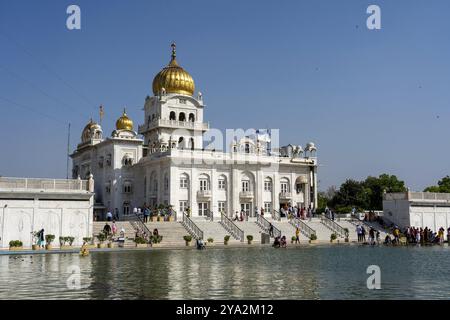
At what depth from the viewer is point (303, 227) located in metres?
47.4

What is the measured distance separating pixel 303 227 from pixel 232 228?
6.61 m

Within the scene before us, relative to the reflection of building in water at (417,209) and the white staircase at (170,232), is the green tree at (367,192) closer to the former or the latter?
the reflection of building in water at (417,209)

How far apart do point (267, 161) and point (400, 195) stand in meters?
13.6

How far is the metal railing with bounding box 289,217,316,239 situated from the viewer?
152 feet

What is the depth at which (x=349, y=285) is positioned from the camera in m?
14.9

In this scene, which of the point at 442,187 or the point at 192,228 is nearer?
the point at 192,228

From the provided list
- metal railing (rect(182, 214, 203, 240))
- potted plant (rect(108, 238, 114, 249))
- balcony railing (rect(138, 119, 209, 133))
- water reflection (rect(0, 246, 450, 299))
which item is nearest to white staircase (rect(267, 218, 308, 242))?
metal railing (rect(182, 214, 203, 240))

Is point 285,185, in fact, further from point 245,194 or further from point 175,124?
point 175,124

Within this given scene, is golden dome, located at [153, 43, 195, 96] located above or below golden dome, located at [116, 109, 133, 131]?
above

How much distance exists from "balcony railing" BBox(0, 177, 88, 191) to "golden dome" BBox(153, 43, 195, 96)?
87.9 feet

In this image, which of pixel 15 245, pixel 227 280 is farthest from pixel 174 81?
pixel 227 280

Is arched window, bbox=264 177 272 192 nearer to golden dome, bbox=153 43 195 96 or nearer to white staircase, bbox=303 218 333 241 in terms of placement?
white staircase, bbox=303 218 333 241

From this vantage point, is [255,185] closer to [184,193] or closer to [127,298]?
[184,193]
